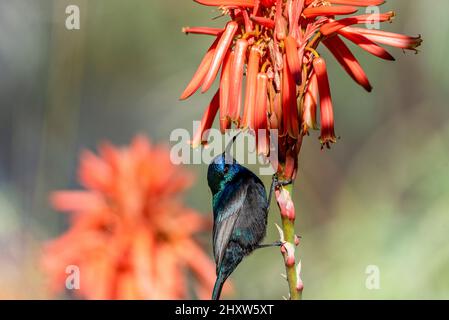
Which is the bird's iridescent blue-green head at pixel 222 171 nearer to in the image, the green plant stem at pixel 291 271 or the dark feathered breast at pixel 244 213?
the dark feathered breast at pixel 244 213

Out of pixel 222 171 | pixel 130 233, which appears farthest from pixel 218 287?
pixel 222 171

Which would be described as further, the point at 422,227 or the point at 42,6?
the point at 42,6

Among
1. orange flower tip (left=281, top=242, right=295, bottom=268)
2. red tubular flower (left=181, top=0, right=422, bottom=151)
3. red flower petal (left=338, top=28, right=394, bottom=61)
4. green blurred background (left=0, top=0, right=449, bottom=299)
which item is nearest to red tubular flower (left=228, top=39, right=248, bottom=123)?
red tubular flower (left=181, top=0, right=422, bottom=151)

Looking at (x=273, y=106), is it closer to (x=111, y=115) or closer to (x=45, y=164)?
(x=45, y=164)

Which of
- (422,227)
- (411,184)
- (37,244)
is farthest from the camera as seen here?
(411,184)

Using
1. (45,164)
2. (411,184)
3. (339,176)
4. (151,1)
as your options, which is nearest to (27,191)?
(45,164)

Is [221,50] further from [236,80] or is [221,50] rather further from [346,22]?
[346,22]

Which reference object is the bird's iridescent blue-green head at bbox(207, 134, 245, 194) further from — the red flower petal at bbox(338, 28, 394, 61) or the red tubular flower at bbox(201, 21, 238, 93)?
the red flower petal at bbox(338, 28, 394, 61)
